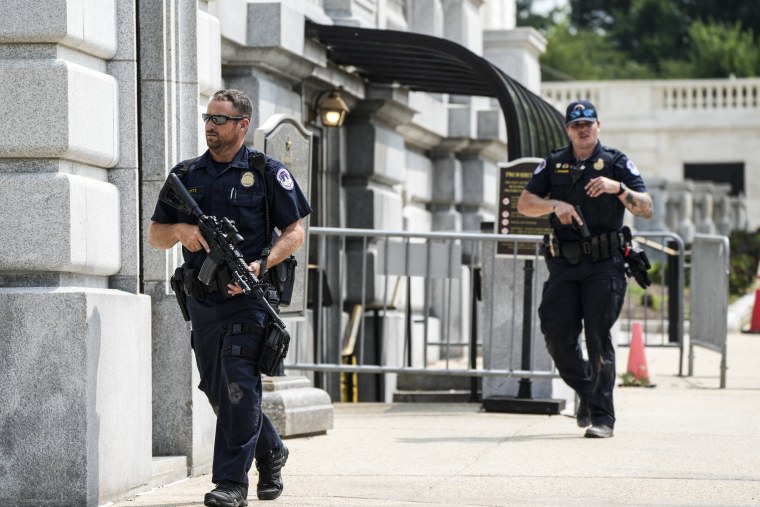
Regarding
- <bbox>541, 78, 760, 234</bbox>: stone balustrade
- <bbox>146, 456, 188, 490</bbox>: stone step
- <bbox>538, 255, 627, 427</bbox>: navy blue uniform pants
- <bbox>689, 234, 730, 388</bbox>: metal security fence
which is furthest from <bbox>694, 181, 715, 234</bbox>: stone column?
<bbox>146, 456, 188, 490</bbox>: stone step

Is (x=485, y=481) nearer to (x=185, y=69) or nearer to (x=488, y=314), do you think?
(x=185, y=69)

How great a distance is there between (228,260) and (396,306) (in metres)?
8.78

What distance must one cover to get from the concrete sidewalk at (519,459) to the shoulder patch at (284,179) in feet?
4.48

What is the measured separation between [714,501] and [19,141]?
11.0ft

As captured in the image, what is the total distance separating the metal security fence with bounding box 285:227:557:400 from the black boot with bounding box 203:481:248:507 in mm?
3982

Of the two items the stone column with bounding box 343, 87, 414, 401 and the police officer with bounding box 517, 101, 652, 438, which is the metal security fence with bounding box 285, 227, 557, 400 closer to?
the stone column with bounding box 343, 87, 414, 401

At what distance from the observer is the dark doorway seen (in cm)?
4419

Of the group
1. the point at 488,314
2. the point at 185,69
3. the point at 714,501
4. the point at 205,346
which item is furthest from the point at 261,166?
the point at 488,314

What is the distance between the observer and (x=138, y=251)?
7.37m

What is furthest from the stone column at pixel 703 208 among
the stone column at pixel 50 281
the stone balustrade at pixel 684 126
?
the stone column at pixel 50 281

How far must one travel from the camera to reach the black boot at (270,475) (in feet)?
23.0

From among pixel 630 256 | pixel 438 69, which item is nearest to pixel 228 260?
pixel 630 256

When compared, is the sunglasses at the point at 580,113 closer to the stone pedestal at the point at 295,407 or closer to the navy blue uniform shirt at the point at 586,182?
the navy blue uniform shirt at the point at 586,182

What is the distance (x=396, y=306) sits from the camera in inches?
601
